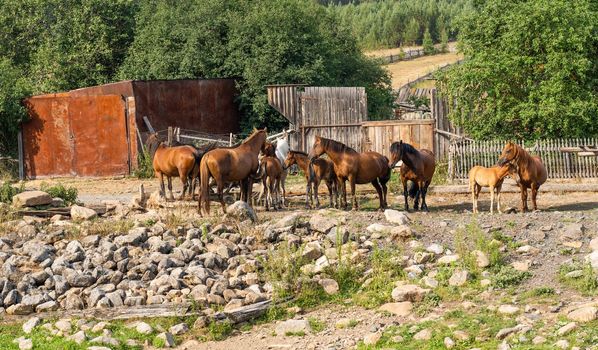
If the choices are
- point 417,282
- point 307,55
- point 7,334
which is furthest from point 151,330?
point 307,55

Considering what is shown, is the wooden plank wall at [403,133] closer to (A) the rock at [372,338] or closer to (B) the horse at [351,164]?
(B) the horse at [351,164]

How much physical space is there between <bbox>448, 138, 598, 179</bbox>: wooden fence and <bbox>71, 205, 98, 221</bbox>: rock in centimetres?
1116

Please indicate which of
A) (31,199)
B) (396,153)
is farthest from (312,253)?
(31,199)

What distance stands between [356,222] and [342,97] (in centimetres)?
1310

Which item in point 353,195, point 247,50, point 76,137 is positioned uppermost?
point 247,50

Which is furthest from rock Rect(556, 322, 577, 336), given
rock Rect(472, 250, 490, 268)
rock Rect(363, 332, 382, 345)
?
rock Rect(472, 250, 490, 268)

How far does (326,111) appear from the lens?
31219 mm

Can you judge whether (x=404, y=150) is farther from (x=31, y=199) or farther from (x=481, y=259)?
(x=31, y=199)

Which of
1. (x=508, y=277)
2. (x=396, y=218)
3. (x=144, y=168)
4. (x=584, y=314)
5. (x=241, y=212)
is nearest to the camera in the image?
(x=584, y=314)

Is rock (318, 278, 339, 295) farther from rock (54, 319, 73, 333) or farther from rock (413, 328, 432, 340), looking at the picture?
rock (54, 319, 73, 333)

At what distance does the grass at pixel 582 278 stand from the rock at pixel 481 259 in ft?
3.77

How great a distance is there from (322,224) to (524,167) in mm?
5991

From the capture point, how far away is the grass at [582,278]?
14.0m

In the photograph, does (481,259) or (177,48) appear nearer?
(481,259)
